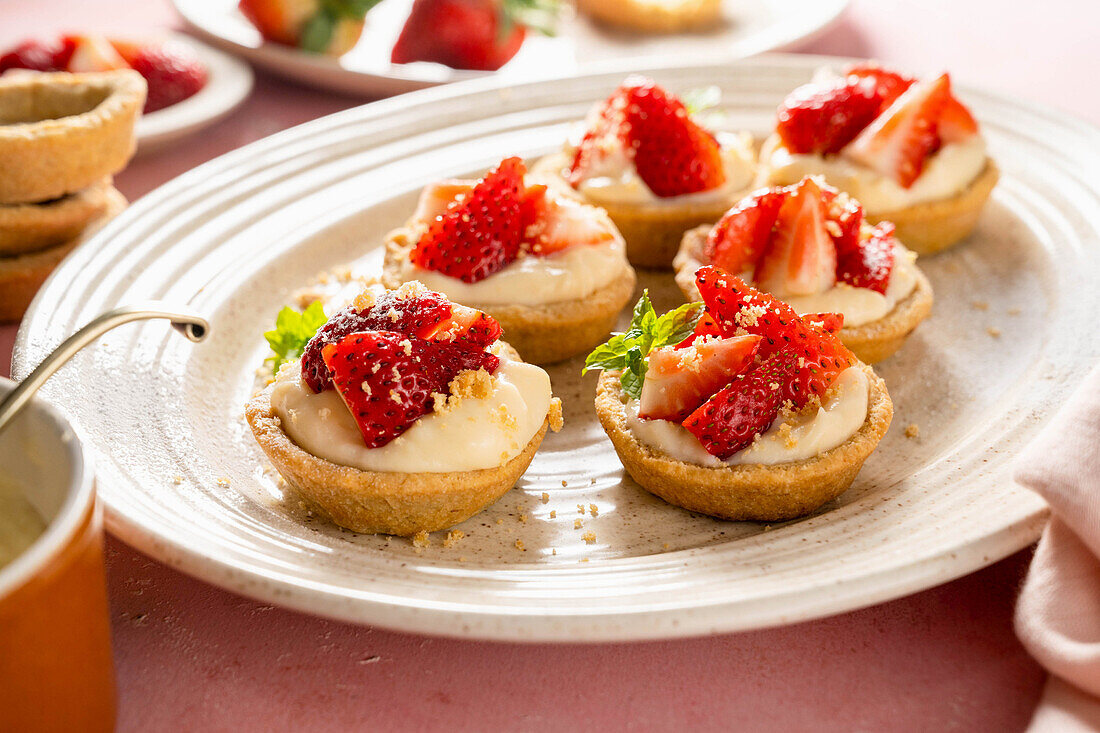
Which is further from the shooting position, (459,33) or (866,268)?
(459,33)

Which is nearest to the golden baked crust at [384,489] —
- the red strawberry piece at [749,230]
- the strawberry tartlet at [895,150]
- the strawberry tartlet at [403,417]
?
the strawberry tartlet at [403,417]

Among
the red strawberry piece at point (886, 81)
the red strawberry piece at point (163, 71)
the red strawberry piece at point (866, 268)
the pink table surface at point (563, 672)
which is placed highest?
the red strawberry piece at point (886, 81)

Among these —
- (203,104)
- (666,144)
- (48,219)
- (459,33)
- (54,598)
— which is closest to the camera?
(54,598)

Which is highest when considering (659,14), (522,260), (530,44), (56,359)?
(56,359)

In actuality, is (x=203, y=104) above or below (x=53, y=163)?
below

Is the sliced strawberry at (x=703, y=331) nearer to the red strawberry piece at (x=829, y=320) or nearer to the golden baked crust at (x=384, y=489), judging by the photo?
the red strawberry piece at (x=829, y=320)

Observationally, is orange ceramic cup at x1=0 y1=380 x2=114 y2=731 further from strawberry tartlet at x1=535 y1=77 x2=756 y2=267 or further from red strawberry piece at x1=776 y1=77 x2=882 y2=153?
red strawberry piece at x1=776 y1=77 x2=882 y2=153

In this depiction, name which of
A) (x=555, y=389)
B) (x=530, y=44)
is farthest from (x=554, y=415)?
(x=530, y=44)

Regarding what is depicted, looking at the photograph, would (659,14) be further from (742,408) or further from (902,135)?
(742,408)
